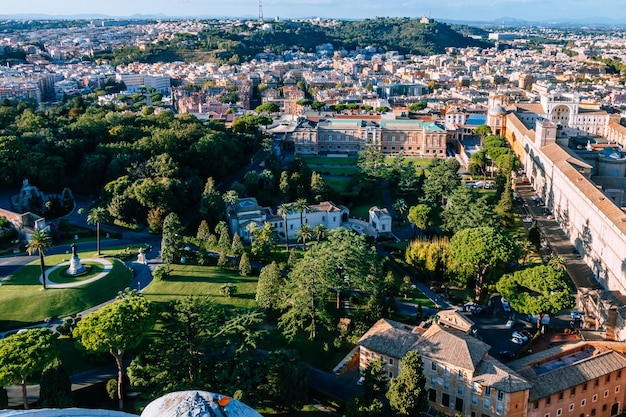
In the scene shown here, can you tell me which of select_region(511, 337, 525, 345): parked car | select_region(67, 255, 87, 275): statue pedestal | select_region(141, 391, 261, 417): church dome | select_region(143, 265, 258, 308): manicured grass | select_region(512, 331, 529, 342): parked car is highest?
select_region(141, 391, 261, 417): church dome

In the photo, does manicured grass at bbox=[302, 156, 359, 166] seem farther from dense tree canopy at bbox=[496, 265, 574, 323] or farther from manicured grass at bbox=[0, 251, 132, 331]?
dense tree canopy at bbox=[496, 265, 574, 323]

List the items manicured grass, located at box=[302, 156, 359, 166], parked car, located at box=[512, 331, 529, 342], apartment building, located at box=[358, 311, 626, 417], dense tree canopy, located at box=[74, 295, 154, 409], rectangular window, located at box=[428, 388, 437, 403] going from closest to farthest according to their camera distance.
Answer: apartment building, located at box=[358, 311, 626, 417]
dense tree canopy, located at box=[74, 295, 154, 409]
rectangular window, located at box=[428, 388, 437, 403]
parked car, located at box=[512, 331, 529, 342]
manicured grass, located at box=[302, 156, 359, 166]

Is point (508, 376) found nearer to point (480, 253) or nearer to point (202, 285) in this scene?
point (480, 253)

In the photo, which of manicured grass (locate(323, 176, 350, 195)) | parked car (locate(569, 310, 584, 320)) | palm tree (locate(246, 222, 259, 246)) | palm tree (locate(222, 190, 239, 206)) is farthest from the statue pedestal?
parked car (locate(569, 310, 584, 320))

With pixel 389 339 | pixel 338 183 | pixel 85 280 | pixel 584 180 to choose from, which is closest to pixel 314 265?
pixel 389 339

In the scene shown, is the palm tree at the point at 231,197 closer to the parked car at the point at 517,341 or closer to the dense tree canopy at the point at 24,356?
the dense tree canopy at the point at 24,356

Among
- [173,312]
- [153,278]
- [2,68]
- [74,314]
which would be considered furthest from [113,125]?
[2,68]
